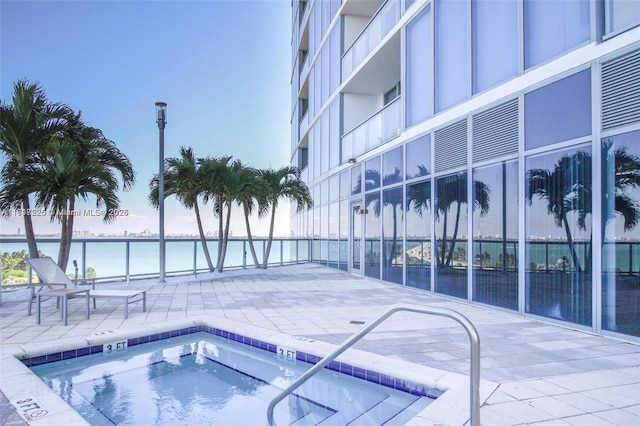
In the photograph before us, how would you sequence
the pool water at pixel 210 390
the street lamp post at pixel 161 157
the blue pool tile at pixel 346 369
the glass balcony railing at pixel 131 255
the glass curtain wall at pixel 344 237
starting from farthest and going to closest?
the glass curtain wall at pixel 344 237 → the street lamp post at pixel 161 157 → the glass balcony railing at pixel 131 255 → the blue pool tile at pixel 346 369 → the pool water at pixel 210 390

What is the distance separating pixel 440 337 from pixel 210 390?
8.49 feet

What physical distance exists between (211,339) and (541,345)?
3859 millimetres

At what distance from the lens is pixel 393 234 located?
31.8 feet

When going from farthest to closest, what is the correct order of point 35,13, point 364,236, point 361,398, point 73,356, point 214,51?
point 214,51, point 35,13, point 364,236, point 73,356, point 361,398

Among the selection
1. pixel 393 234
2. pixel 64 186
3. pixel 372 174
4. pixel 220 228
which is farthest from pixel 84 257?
pixel 372 174

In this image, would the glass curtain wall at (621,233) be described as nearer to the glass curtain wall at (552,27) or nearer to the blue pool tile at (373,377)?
the glass curtain wall at (552,27)

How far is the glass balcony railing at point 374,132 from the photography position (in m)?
9.78

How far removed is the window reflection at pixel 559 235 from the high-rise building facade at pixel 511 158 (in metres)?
0.02

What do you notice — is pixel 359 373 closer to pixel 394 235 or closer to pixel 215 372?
pixel 215 372

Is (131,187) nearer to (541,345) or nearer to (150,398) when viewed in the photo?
(150,398)

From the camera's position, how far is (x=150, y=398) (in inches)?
145

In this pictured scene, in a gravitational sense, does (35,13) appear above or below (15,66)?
above

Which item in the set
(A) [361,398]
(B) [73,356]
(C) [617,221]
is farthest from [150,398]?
(C) [617,221]

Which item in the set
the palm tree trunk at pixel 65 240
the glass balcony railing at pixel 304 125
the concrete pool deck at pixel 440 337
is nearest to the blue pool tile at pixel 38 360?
the concrete pool deck at pixel 440 337
